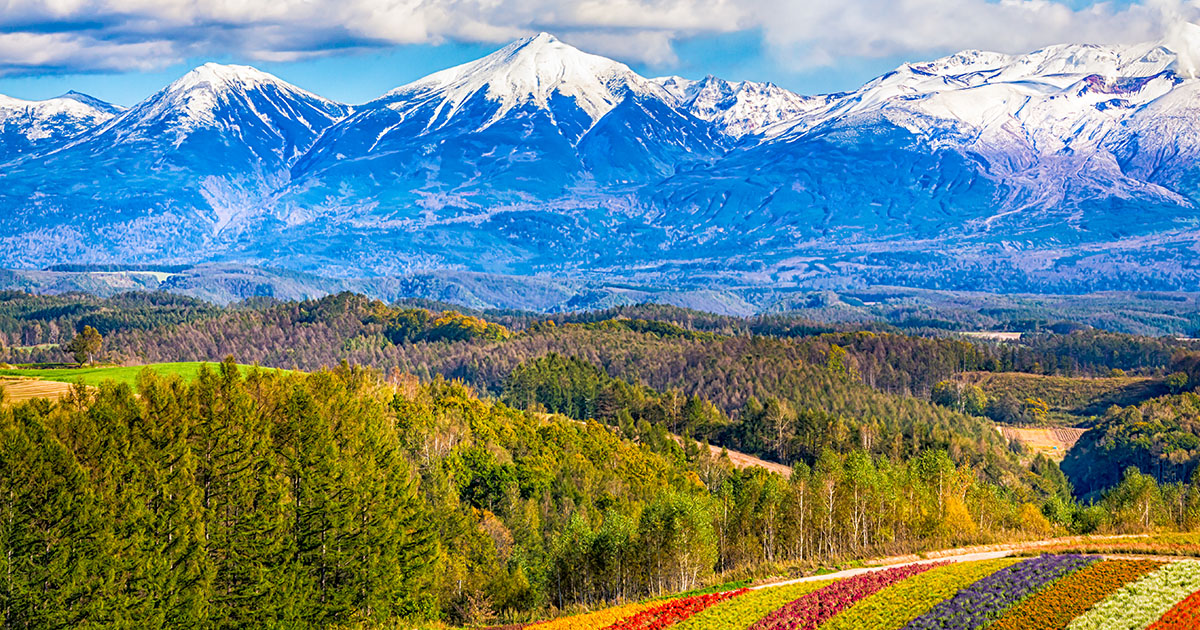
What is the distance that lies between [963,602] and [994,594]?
5.56 feet

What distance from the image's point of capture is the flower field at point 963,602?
141 feet

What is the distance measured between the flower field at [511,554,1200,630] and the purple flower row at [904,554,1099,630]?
0.14 ft

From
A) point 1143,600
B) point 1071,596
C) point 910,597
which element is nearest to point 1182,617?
point 1143,600

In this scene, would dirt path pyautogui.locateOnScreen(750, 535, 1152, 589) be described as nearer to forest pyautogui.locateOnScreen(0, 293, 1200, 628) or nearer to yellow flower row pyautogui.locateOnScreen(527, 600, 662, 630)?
forest pyautogui.locateOnScreen(0, 293, 1200, 628)

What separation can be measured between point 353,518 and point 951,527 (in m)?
41.8

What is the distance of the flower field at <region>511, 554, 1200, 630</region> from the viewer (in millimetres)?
43062

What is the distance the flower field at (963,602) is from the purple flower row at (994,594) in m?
0.04

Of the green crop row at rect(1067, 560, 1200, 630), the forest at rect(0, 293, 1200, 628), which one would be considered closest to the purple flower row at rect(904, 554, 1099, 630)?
the green crop row at rect(1067, 560, 1200, 630)

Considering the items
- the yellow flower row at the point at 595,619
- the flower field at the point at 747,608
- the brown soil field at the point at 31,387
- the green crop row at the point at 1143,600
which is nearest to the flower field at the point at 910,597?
the flower field at the point at 747,608

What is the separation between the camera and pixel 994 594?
154 ft

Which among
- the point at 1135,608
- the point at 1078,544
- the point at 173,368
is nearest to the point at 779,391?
the point at 173,368

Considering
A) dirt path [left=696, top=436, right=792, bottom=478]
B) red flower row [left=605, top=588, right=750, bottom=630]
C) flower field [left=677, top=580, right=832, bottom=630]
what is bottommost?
dirt path [left=696, top=436, right=792, bottom=478]

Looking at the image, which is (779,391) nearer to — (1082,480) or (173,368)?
(1082,480)

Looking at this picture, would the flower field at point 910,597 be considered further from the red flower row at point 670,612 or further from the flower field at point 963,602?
the red flower row at point 670,612
